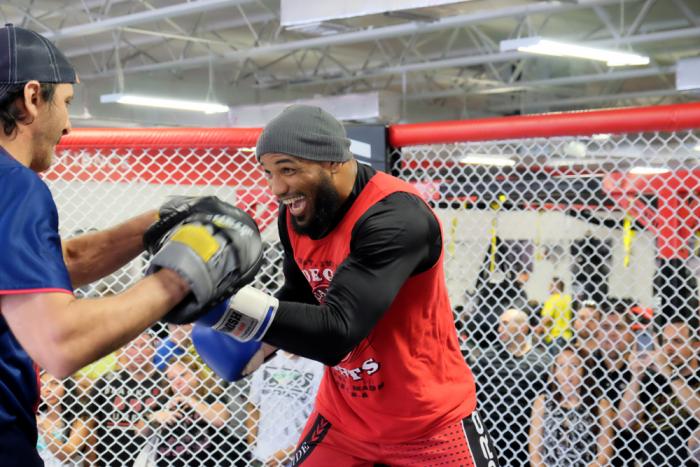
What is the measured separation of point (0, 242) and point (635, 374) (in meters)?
1.98

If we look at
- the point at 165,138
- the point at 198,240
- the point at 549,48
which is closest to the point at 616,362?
the point at 165,138

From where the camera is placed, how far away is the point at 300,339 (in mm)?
1662

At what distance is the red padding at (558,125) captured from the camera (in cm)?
220

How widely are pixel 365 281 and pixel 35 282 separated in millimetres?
682

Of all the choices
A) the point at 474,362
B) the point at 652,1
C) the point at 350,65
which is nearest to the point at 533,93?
the point at 350,65

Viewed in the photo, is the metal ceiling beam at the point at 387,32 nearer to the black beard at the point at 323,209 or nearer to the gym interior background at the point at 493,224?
the gym interior background at the point at 493,224

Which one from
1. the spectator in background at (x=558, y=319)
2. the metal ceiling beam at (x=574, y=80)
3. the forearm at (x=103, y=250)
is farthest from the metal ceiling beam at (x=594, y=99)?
the forearm at (x=103, y=250)

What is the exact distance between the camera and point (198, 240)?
1350 mm

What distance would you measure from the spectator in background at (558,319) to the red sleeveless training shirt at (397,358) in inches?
37.1

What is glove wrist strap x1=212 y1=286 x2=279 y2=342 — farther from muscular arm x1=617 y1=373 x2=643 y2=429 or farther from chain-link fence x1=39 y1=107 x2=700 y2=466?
muscular arm x1=617 y1=373 x2=643 y2=429

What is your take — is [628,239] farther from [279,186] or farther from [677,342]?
[279,186]

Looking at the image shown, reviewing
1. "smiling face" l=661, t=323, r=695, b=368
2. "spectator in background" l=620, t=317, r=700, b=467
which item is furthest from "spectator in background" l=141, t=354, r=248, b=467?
"smiling face" l=661, t=323, r=695, b=368

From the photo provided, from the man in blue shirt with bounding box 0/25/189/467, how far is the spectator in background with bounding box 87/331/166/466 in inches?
54.1

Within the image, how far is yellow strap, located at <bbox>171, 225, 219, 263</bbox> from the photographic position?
52.6 inches
